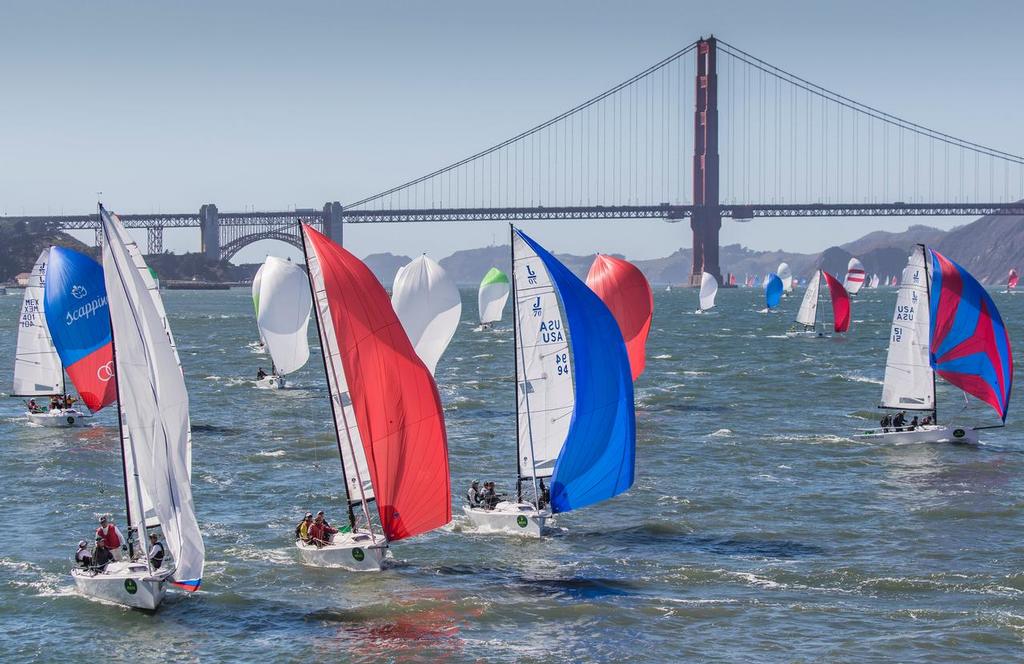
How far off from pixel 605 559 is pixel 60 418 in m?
19.4

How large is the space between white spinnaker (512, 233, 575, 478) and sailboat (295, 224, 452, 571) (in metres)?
2.53

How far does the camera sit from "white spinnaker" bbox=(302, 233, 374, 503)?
63.1 feet

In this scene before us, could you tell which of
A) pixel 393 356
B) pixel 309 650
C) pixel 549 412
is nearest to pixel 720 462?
pixel 549 412

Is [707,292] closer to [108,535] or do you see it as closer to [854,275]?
[854,275]

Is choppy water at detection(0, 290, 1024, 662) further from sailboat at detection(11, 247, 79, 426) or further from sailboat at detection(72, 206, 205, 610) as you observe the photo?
sailboat at detection(11, 247, 79, 426)

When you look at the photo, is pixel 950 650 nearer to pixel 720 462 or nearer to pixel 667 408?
pixel 720 462

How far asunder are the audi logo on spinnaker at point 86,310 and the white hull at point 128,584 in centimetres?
1329

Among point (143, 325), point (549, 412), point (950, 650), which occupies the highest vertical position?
point (143, 325)

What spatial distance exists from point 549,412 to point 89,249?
159m

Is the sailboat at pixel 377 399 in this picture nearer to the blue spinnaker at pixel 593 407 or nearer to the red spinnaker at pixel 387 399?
the red spinnaker at pixel 387 399

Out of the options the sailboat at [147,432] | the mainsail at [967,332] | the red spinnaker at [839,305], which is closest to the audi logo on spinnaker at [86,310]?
the sailboat at [147,432]

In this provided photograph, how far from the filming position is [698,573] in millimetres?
20953

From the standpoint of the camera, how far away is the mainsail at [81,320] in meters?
30.6

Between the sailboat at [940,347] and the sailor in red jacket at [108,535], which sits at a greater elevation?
the sailboat at [940,347]
